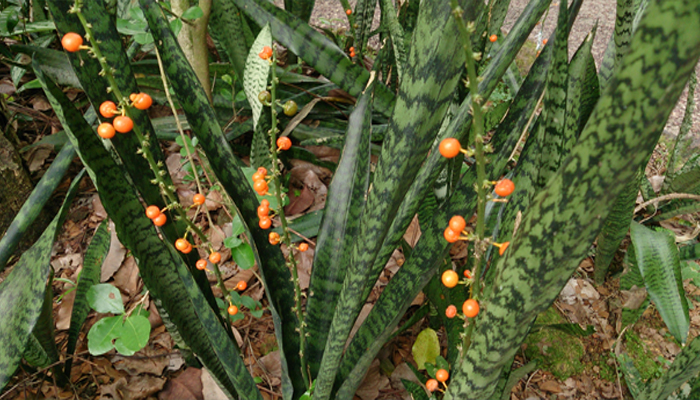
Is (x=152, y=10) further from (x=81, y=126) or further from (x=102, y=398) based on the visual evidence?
(x=102, y=398)

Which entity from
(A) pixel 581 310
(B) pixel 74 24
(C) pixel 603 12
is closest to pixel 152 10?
(B) pixel 74 24

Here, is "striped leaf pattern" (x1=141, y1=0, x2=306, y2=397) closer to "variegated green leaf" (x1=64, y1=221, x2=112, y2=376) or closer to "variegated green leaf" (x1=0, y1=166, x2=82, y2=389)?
"variegated green leaf" (x1=0, y1=166, x2=82, y2=389)

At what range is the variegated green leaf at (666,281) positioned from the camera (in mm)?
858

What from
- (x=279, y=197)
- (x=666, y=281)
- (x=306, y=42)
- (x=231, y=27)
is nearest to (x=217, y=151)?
(x=279, y=197)

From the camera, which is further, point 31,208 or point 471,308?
point 31,208

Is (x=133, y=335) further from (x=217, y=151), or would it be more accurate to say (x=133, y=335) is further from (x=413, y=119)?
(x=413, y=119)

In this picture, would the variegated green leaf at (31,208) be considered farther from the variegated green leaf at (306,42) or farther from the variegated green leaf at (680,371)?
the variegated green leaf at (680,371)

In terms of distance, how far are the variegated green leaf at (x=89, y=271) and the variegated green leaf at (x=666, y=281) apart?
3.56 feet

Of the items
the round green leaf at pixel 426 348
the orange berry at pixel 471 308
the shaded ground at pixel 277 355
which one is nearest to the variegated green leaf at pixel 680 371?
the shaded ground at pixel 277 355

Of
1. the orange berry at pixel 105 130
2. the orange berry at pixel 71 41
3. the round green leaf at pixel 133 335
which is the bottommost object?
the round green leaf at pixel 133 335

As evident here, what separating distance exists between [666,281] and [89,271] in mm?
1167

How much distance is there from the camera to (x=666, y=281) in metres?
0.87

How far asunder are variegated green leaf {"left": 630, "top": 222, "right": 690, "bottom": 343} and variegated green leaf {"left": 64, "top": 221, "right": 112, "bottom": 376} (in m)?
1.09

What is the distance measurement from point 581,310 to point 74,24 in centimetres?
132
